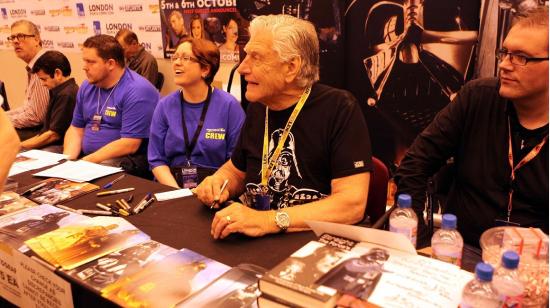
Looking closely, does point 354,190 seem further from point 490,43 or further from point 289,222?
point 490,43

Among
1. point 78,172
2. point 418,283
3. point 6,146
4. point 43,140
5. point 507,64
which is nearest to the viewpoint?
point 418,283

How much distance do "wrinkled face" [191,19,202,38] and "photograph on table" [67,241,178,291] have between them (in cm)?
386

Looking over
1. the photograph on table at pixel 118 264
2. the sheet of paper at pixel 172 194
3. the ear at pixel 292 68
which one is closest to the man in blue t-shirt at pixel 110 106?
the sheet of paper at pixel 172 194

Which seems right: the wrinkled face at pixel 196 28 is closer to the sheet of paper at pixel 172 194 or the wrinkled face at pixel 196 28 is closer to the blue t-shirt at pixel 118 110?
the blue t-shirt at pixel 118 110

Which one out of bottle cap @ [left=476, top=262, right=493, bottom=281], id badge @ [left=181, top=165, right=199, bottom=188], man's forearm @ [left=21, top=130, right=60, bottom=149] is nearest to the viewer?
bottle cap @ [left=476, top=262, right=493, bottom=281]

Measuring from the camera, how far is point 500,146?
1741 millimetres

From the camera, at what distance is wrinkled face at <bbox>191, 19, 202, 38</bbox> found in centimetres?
487

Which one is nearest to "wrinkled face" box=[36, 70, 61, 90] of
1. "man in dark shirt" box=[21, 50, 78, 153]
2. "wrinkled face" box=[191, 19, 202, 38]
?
"man in dark shirt" box=[21, 50, 78, 153]

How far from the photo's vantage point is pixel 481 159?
1790mm

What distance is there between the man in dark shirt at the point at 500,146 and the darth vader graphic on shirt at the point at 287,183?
1.55 ft

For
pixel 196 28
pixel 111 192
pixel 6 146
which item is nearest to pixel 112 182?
pixel 111 192

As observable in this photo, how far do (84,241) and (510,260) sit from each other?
1.20 metres

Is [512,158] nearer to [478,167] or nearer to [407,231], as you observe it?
[478,167]

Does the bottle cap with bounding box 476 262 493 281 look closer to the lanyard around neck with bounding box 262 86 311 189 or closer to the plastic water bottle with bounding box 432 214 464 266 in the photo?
the plastic water bottle with bounding box 432 214 464 266
